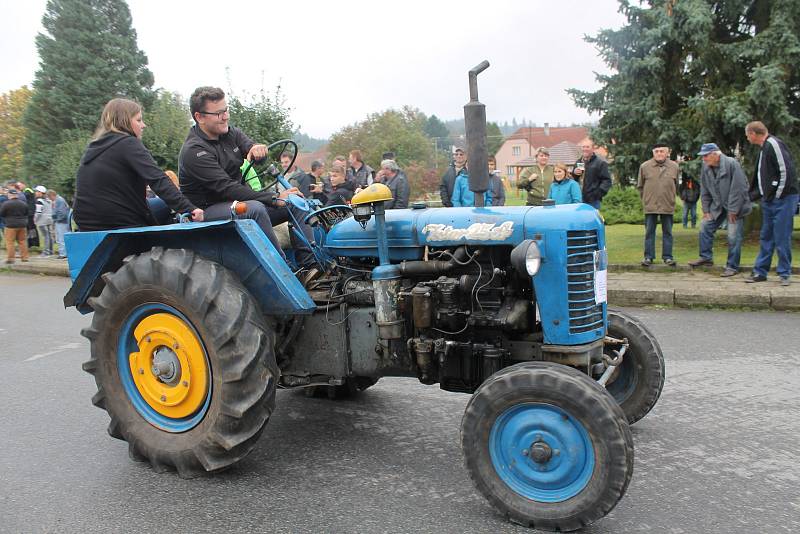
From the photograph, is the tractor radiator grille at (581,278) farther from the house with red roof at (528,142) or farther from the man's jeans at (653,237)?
the house with red roof at (528,142)

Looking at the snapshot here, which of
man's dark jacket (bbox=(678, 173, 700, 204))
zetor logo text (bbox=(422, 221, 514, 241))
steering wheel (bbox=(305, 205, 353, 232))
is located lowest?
man's dark jacket (bbox=(678, 173, 700, 204))

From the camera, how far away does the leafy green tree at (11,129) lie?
128 feet

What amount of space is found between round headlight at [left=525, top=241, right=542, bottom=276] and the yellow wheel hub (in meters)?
1.76

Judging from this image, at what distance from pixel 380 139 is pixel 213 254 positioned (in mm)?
43544

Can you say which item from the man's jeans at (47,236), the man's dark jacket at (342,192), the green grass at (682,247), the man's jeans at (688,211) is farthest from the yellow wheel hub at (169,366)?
the man's jeans at (47,236)

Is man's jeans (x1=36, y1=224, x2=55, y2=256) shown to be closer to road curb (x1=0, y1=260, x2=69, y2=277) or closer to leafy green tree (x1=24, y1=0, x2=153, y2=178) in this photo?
road curb (x1=0, y1=260, x2=69, y2=277)

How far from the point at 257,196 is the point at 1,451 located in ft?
7.05

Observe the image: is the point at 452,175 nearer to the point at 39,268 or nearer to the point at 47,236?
the point at 39,268

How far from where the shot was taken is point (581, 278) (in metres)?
3.25

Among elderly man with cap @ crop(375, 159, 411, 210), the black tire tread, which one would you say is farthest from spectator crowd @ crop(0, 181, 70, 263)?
the black tire tread

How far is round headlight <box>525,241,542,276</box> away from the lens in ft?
9.92

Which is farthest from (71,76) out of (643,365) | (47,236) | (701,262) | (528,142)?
(528,142)

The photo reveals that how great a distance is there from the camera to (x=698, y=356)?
214 inches

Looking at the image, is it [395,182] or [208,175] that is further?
[395,182]
